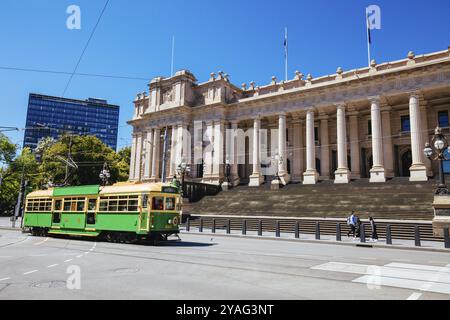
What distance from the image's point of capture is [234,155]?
147 feet

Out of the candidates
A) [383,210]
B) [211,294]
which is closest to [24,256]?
[211,294]

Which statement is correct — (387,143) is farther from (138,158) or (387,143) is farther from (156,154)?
(138,158)

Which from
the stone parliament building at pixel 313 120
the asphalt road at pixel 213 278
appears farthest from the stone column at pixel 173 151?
the asphalt road at pixel 213 278

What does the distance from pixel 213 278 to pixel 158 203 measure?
28.4 ft

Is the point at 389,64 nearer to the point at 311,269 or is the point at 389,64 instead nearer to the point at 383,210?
the point at 383,210

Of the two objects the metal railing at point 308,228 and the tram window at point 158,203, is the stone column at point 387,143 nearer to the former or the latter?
the metal railing at point 308,228

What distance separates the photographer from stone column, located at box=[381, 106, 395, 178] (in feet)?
118

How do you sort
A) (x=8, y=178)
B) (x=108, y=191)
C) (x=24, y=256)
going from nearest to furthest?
1. (x=24, y=256)
2. (x=108, y=191)
3. (x=8, y=178)

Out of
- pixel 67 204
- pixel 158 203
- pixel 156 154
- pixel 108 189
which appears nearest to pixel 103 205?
pixel 108 189

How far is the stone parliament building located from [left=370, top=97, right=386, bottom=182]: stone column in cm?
10

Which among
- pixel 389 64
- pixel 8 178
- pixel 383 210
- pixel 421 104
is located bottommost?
pixel 383 210

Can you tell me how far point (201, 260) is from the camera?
1061cm
